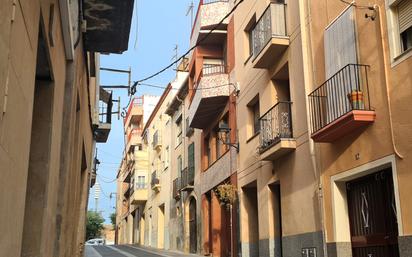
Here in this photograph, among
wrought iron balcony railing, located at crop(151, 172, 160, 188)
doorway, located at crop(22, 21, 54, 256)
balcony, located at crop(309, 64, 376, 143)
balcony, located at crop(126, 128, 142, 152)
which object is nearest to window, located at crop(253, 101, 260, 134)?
balcony, located at crop(309, 64, 376, 143)

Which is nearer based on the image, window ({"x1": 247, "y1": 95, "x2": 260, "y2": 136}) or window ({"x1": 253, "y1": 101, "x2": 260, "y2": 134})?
window ({"x1": 253, "y1": 101, "x2": 260, "y2": 134})

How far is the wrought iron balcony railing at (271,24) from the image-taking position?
1534 cm

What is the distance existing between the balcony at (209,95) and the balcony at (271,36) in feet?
18.0

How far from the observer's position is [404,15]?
32.2 ft

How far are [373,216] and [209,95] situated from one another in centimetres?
1198

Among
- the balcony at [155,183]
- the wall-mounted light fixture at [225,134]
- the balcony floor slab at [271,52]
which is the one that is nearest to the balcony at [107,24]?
the balcony floor slab at [271,52]

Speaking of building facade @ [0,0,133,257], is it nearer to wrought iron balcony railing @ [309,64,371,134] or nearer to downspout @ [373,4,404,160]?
wrought iron balcony railing @ [309,64,371,134]

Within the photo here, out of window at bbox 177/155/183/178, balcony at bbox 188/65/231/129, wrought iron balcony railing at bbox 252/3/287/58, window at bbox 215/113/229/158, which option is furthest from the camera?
window at bbox 177/155/183/178

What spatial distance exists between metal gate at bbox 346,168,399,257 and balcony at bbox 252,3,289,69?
5.04m

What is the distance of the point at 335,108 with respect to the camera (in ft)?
37.8

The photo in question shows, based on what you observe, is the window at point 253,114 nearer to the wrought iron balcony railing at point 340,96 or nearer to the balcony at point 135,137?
the wrought iron balcony railing at point 340,96

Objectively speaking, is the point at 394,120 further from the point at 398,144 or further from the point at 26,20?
the point at 26,20

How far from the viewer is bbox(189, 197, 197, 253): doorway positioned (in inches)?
1093

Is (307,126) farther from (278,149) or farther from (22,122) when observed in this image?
(22,122)
